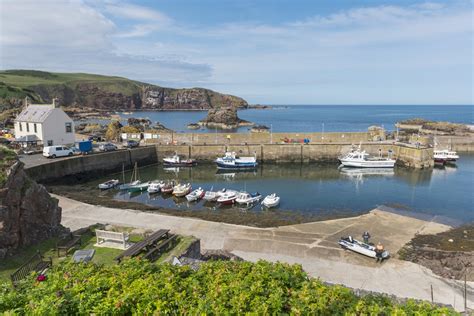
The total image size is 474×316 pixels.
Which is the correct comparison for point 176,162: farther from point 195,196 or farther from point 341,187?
point 341,187

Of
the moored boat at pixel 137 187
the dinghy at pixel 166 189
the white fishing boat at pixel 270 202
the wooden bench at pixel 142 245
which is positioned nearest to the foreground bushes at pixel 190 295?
the wooden bench at pixel 142 245

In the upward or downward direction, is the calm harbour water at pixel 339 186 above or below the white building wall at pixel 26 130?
below

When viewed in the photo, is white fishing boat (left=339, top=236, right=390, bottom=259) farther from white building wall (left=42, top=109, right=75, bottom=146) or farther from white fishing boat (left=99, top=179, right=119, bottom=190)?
white building wall (left=42, top=109, right=75, bottom=146)

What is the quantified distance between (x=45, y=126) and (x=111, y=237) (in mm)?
32337

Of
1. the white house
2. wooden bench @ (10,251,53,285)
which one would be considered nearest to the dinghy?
the white house

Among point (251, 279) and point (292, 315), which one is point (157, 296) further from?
point (292, 315)

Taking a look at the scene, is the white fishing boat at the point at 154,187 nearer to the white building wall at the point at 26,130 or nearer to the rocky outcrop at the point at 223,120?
the white building wall at the point at 26,130

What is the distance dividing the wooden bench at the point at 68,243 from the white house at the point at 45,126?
30525 millimetres

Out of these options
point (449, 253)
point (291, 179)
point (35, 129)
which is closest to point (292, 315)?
point (449, 253)

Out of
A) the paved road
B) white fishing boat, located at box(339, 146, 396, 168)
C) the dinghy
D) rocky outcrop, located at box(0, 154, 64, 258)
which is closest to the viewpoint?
rocky outcrop, located at box(0, 154, 64, 258)

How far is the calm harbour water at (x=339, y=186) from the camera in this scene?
102 ft

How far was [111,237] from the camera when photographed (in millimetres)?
14125

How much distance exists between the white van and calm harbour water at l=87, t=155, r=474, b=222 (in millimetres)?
4775

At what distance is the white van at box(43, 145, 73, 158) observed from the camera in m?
36.9
